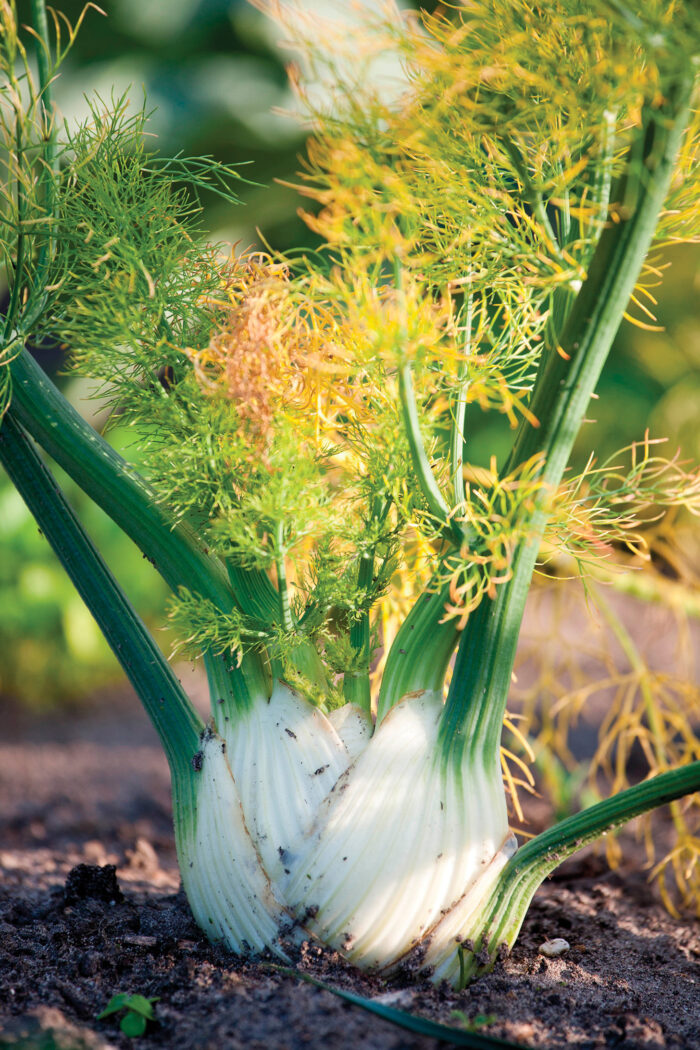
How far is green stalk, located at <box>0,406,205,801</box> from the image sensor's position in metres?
0.65

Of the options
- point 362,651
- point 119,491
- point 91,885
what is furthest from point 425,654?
point 91,885

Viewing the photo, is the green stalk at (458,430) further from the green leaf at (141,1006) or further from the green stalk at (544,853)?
the green leaf at (141,1006)

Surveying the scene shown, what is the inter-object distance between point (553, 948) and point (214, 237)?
2.06m

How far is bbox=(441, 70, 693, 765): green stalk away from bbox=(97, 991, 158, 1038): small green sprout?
264 mm

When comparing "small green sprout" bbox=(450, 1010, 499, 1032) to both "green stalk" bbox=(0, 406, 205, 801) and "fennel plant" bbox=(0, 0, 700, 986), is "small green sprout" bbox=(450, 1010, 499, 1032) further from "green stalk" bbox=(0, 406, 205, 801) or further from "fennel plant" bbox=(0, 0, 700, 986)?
"green stalk" bbox=(0, 406, 205, 801)

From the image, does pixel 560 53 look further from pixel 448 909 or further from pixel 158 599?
pixel 158 599

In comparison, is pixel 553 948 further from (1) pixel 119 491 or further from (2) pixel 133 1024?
(1) pixel 119 491

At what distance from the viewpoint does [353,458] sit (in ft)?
2.23

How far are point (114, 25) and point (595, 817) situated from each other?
2.27m

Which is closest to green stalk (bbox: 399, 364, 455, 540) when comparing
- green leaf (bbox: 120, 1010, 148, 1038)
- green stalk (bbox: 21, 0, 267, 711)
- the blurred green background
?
green stalk (bbox: 21, 0, 267, 711)

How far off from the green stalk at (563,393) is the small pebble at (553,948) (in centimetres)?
21

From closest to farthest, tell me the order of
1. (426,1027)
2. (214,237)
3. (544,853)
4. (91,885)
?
1. (426,1027)
2. (544,853)
3. (91,885)
4. (214,237)

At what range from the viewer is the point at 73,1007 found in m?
0.58

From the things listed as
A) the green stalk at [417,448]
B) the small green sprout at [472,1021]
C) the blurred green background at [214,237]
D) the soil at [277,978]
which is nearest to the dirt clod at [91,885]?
the soil at [277,978]
